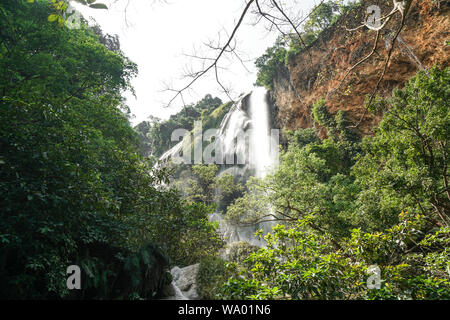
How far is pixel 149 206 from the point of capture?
17.8 ft

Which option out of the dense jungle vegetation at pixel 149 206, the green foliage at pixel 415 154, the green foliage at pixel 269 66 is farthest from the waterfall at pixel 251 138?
the green foliage at pixel 415 154

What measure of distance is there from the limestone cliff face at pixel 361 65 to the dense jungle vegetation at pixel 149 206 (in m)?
2.63

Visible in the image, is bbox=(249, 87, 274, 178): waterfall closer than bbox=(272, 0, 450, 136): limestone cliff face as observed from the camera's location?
No

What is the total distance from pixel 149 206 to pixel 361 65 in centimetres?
1426

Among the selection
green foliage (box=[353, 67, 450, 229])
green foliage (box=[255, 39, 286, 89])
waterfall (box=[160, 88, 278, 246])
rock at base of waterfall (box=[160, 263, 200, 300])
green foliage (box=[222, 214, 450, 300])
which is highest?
green foliage (box=[255, 39, 286, 89])

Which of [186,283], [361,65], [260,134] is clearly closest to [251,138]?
[260,134]

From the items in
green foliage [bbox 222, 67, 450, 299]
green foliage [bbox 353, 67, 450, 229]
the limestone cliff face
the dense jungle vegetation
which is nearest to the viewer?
green foliage [bbox 222, 67, 450, 299]

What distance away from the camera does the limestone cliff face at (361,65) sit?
10209 mm

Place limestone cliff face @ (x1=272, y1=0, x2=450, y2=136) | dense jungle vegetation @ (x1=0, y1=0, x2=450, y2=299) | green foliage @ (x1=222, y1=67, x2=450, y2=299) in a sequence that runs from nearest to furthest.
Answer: green foliage @ (x1=222, y1=67, x2=450, y2=299) < dense jungle vegetation @ (x1=0, y1=0, x2=450, y2=299) < limestone cliff face @ (x1=272, y1=0, x2=450, y2=136)

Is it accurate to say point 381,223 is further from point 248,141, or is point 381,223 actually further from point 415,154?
point 248,141

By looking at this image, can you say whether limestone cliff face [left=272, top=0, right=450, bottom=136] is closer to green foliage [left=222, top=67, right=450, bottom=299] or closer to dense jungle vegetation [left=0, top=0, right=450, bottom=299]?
green foliage [left=222, top=67, right=450, bottom=299]

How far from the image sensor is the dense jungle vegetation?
269cm

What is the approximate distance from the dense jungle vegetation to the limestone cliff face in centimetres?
263

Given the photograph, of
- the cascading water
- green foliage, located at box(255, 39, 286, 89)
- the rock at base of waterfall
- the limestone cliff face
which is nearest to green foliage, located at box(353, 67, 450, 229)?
the limestone cliff face
